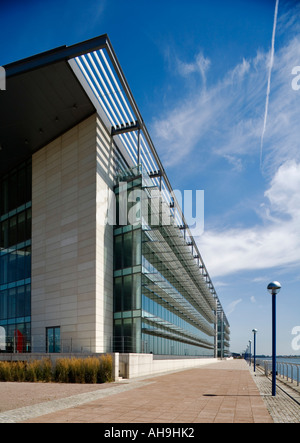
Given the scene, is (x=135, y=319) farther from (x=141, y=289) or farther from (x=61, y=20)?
(x=61, y=20)

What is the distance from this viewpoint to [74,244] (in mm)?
26938

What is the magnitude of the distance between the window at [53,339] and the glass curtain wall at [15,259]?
2068 mm

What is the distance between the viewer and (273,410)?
33.1 ft

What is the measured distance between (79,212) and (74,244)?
7.14 ft

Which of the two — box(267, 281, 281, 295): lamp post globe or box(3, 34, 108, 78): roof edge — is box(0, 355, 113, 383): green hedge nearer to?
box(267, 281, 281, 295): lamp post globe

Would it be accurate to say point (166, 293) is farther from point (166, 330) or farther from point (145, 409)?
point (145, 409)

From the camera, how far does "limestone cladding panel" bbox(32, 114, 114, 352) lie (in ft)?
83.6

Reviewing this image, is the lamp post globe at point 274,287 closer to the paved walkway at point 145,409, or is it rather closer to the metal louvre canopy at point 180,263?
the paved walkway at point 145,409

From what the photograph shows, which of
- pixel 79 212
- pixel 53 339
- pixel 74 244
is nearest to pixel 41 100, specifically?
pixel 79 212

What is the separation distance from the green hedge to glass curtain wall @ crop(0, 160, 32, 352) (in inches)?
408

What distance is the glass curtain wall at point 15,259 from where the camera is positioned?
29.8 m

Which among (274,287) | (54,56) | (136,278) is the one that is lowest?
(136,278)

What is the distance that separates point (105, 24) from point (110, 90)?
5.03 metres

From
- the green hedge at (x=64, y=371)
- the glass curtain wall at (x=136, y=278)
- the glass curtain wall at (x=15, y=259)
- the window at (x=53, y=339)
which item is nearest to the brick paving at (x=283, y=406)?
the green hedge at (x=64, y=371)
